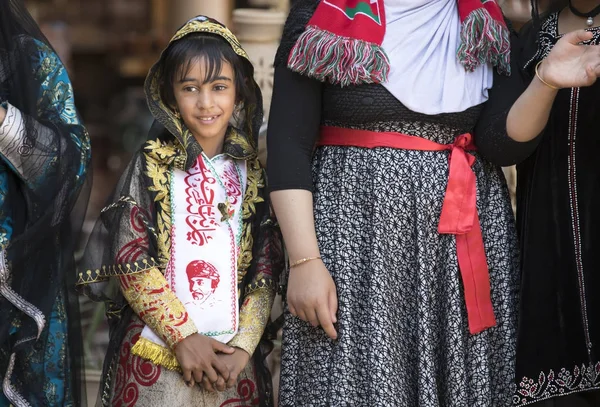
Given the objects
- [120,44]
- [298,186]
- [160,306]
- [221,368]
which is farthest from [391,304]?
[120,44]

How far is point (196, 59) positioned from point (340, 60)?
Answer: 45cm

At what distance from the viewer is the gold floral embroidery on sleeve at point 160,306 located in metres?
2.60

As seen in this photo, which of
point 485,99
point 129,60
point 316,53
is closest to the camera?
point 316,53

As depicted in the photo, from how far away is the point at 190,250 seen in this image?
2.69 metres

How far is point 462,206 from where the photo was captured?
101 inches

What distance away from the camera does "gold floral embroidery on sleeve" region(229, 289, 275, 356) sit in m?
2.73

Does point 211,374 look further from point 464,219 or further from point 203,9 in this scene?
point 203,9

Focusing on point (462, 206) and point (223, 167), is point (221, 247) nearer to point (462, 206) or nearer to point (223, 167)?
point (223, 167)

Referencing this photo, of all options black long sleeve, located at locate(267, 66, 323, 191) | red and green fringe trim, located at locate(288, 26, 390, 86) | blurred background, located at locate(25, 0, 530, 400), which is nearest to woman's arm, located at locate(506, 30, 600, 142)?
red and green fringe trim, located at locate(288, 26, 390, 86)

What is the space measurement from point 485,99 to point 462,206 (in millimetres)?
305

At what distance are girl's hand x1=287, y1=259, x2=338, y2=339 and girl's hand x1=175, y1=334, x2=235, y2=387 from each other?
0.27 metres

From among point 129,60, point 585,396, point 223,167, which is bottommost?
point 585,396

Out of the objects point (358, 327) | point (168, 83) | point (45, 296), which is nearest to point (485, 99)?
point (358, 327)

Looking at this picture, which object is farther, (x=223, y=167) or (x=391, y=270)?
(x=223, y=167)
